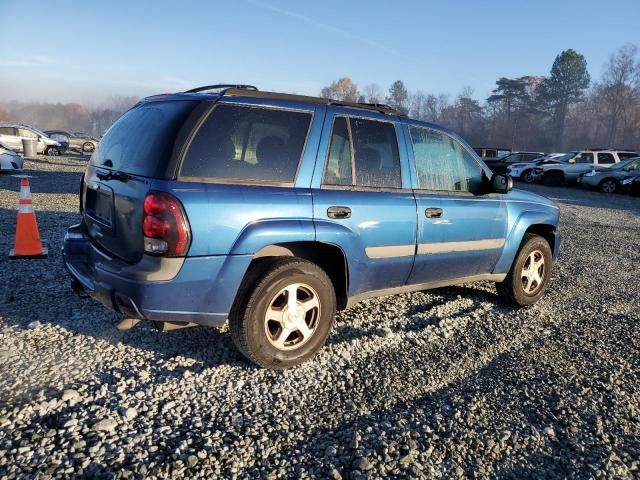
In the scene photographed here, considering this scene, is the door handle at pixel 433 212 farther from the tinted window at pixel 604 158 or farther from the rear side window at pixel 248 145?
the tinted window at pixel 604 158

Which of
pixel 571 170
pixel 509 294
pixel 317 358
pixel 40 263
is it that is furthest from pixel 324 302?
pixel 571 170

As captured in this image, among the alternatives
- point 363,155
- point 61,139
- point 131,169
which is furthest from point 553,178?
point 61,139

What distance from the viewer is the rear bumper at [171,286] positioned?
2.84m

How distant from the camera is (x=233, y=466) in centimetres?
236

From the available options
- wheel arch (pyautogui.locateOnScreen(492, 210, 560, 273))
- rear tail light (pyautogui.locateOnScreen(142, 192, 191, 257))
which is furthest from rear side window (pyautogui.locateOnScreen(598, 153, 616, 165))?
rear tail light (pyautogui.locateOnScreen(142, 192, 191, 257))

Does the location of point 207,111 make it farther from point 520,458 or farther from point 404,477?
point 520,458

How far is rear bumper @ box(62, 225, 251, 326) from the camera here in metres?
2.84

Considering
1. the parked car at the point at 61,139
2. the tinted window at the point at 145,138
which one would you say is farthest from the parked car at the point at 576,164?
the parked car at the point at 61,139

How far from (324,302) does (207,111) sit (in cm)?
152

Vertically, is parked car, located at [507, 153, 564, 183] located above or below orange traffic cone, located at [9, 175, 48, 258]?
above

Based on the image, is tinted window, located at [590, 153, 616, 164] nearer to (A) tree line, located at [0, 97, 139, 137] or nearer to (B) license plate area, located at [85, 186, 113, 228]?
(B) license plate area, located at [85, 186, 113, 228]

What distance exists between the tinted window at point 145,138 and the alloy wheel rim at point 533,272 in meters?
3.71

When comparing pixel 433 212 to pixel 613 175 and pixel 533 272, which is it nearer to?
pixel 533 272

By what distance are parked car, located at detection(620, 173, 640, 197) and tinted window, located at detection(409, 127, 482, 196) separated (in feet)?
62.3
